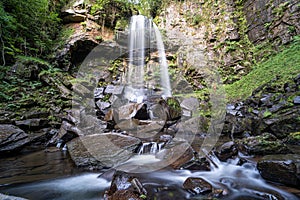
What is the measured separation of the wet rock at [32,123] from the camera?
18.0 ft

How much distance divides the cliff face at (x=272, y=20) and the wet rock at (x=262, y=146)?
7.32 meters

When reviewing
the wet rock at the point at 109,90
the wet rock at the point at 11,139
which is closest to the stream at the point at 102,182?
the wet rock at the point at 11,139

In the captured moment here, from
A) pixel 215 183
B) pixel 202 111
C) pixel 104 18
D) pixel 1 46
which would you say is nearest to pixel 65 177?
pixel 215 183

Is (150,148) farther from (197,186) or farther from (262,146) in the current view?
(262,146)

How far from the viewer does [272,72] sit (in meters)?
7.67

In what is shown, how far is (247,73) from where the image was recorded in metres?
9.98

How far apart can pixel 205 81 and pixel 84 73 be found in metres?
8.09

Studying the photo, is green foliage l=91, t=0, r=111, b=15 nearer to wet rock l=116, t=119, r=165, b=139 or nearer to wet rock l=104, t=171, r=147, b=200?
wet rock l=116, t=119, r=165, b=139

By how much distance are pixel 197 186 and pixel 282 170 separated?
144 cm

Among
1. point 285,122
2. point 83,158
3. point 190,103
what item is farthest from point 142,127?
point 285,122

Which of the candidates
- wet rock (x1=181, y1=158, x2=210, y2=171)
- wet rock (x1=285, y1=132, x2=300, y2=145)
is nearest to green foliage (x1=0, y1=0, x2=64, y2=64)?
wet rock (x1=181, y1=158, x2=210, y2=171)

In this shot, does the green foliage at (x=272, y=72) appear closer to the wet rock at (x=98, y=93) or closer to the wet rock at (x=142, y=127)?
the wet rock at (x=142, y=127)

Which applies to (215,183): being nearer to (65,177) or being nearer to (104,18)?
(65,177)

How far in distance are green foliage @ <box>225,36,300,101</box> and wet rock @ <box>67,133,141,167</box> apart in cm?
596
